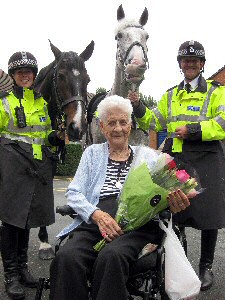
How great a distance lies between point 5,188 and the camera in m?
4.36

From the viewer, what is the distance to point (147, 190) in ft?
9.75

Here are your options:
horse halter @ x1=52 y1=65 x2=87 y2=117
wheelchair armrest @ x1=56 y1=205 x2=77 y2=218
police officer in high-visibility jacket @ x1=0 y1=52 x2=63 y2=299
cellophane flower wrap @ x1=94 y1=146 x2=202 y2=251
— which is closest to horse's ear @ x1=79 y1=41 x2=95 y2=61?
horse halter @ x1=52 y1=65 x2=87 y2=117

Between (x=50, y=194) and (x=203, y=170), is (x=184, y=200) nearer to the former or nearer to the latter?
(x=203, y=170)

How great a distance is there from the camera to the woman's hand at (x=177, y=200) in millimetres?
3018

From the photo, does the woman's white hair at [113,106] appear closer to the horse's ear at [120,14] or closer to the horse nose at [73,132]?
the horse nose at [73,132]

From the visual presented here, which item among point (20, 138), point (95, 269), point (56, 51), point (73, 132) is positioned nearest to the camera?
point (95, 269)

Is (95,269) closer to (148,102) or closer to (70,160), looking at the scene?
(70,160)

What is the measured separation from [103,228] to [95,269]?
292 millimetres

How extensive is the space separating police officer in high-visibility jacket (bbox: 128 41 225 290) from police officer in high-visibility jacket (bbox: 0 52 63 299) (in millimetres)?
995

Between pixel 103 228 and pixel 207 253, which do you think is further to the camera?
pixel 207 253

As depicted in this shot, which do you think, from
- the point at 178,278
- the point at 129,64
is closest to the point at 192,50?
the point at 129,64

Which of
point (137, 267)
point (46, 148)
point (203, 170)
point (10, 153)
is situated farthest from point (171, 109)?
point (137, 267)

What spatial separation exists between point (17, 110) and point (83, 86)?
806mm

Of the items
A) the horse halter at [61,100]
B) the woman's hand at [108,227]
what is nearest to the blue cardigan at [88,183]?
the woman's hand at [108,227]
